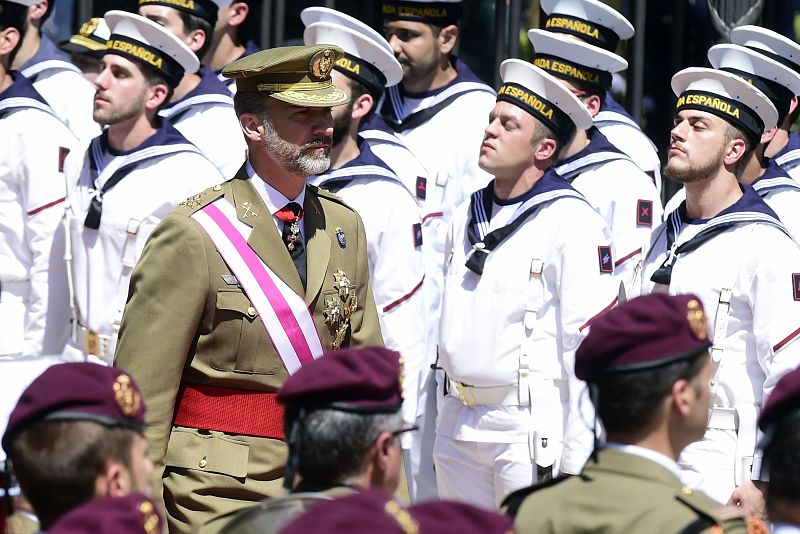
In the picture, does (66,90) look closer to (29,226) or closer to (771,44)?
(29,226)

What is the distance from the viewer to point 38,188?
23.8ft

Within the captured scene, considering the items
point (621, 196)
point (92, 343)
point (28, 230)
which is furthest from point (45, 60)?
point (621, 196)

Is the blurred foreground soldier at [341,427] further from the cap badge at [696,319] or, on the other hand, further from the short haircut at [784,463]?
the short haircut at [784,463]

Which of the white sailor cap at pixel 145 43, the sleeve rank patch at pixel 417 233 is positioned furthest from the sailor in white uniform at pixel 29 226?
the sleeve rank patch at pixel 417 233

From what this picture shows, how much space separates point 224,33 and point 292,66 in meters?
3.71

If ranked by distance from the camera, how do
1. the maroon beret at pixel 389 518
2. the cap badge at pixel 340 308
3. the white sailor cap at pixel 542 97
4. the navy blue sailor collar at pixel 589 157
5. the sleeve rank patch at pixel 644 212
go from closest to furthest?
the maroon beret at pixel 389 518 < the cap badge at pixel 340 308 < the white sailor cap at pixel 542 97 < the sleeve rank patch at pixel 644 212 < the navy blue sailor collar at pixel 589 157

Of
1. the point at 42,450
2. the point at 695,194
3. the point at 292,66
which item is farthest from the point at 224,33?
the point at 42,450

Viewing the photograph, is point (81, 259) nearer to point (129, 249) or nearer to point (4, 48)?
point (129, 249)

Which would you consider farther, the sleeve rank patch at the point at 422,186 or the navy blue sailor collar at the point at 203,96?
the navy blue sailor collar at the point at 203,96

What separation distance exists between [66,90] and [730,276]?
4087mm

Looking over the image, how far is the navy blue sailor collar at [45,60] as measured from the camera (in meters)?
8.62

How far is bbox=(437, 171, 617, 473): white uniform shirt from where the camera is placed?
632cm

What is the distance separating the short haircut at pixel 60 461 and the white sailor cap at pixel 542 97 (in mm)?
3757

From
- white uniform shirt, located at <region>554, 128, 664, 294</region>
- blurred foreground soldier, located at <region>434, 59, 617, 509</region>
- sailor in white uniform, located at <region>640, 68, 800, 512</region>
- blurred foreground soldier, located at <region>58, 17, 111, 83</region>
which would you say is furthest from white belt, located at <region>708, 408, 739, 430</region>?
blurred foreground soldier, located at <region>58, 17, 111, 83</region>
